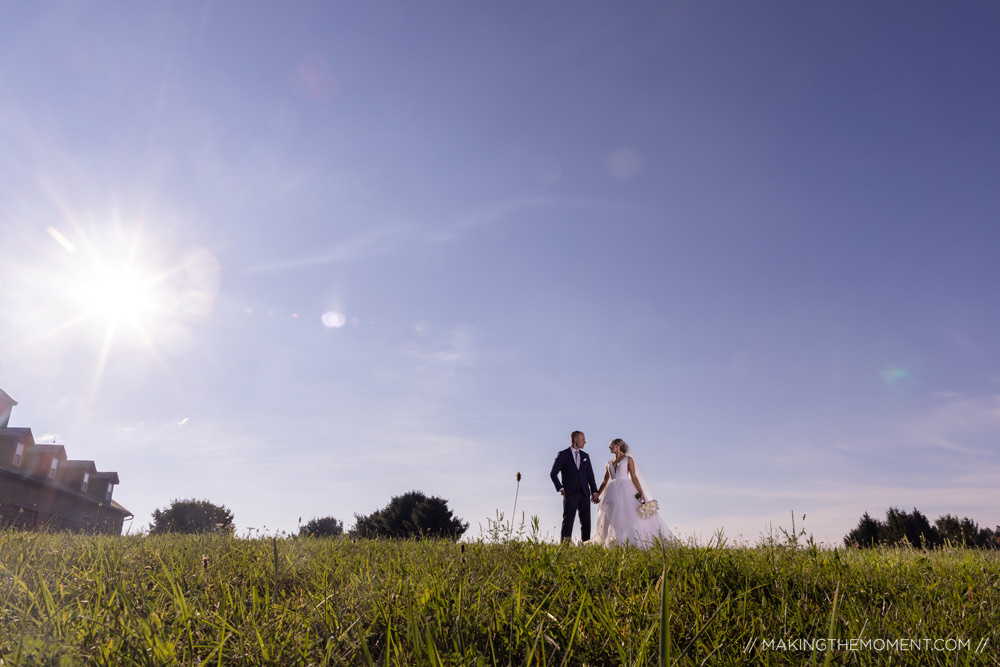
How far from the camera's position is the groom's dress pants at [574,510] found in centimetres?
1338

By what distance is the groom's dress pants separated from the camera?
13.4 meters

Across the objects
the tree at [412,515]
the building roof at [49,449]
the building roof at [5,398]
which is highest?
the building roof at [5,398]

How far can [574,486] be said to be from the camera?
1340cm

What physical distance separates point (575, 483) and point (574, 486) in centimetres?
7

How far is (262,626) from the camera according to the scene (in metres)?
2.56

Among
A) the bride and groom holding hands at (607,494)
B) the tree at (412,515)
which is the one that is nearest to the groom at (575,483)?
the bride and groom holding hands at (607,494)

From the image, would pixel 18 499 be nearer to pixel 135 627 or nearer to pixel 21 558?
pixel 21 558

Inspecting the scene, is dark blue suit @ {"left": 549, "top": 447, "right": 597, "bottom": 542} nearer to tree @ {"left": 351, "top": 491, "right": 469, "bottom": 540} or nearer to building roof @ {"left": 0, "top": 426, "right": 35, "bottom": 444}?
tree @ {"left": 351, "top": 491, "right": 469, "bottom": 540}

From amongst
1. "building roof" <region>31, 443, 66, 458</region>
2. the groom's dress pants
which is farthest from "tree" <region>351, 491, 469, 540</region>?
the groom's dress pants

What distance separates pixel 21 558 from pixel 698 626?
186 inches

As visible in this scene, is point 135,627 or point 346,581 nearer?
point 135,627

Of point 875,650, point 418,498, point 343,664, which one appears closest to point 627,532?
point 875,650

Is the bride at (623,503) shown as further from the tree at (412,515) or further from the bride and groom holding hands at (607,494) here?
the tree at (412,515)

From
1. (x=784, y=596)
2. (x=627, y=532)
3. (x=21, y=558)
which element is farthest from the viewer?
(x=627, y=532)
